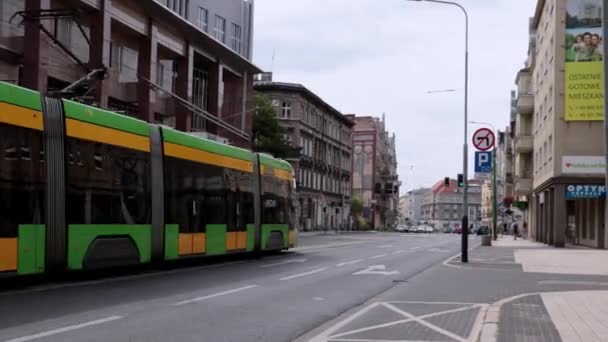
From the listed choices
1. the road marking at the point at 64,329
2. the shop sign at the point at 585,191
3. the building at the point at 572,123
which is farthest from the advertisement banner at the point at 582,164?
the road marking at the point at 64,329

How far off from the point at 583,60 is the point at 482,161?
1823cm

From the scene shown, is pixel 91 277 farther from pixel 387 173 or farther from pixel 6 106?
pixel 387 173

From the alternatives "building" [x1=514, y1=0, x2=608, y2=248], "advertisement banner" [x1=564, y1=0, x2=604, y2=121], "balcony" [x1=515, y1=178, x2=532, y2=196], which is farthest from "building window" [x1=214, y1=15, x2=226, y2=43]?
"balcony" [x1=515, y1=178, x2=532, y2=196]

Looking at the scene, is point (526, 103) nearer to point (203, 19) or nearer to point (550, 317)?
point (203, 19)

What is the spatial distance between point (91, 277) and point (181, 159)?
3.99 m

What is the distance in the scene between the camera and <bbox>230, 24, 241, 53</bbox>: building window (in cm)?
5297

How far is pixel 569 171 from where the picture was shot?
3981 centimetres

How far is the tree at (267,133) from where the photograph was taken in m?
59.8

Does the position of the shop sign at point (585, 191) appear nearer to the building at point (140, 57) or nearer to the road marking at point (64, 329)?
the building at point (140, 57)

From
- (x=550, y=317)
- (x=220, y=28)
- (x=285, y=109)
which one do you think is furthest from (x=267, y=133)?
(x=550, y=317)

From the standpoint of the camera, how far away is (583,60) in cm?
4091

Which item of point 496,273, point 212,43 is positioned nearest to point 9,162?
point 496,273

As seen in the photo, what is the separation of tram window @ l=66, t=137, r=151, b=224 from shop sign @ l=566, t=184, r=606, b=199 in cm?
2941

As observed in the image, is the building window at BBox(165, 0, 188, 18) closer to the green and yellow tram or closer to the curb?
the green and yellow tram
